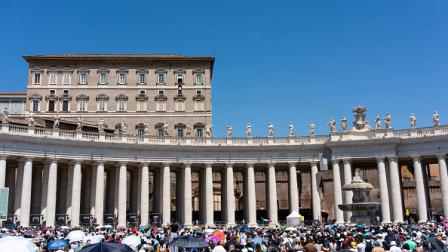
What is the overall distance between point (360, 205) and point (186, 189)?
27.7 metres

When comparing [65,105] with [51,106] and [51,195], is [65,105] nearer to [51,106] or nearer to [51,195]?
Answer: [51,106]

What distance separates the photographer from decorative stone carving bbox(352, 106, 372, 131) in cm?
6931

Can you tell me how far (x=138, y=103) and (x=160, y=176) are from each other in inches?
1014

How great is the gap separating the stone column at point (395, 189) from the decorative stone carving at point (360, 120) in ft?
18.5

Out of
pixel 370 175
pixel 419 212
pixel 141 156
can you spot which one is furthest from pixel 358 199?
pixel 370 175

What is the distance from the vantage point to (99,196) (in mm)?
62062

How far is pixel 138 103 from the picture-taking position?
92.8 metres

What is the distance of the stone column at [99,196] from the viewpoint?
6138cm

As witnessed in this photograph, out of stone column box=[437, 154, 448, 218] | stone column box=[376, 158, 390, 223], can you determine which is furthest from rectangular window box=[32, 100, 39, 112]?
stone column box=[437, 154, 448, 218]

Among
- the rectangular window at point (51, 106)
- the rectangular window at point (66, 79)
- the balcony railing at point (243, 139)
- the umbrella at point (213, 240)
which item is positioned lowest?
the umbrella at point (213, 240)

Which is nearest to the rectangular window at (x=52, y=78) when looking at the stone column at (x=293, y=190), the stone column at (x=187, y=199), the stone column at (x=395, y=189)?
the stone column at (x=187, y=199)

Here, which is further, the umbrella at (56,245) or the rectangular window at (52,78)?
the rectangular window at (52,78)

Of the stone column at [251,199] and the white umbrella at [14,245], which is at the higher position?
Result: the stone column at [251,199]

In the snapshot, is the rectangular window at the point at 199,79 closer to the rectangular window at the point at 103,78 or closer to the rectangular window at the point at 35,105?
the rectangular window at the point at 103,78
